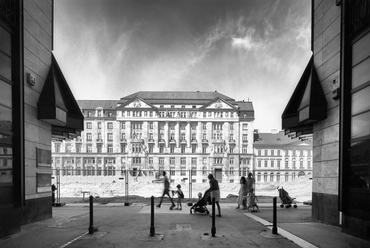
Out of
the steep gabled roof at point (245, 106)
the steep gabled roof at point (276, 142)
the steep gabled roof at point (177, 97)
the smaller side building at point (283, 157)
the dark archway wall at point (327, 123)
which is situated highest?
the steep gabled roof at point (177, 97)

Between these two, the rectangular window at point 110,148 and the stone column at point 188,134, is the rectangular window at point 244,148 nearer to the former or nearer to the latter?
the stone column at point 188,134

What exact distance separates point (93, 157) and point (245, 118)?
4472cm

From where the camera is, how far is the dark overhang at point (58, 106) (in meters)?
10.5

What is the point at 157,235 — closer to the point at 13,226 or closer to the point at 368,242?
the point at 13,226

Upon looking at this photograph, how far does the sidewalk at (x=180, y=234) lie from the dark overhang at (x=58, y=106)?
3.75m

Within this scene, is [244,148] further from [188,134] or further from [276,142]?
[188,134]

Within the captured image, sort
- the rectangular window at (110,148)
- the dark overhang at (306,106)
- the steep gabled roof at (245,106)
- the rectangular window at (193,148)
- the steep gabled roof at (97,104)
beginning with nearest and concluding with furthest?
the dark overhang at (306,106), the rectangular window at (193,148), the rectangular window at (110,148), the steep gabled roof at (245,106), the steep gabled roof at (97,104)

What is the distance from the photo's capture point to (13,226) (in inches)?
318

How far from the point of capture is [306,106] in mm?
10258

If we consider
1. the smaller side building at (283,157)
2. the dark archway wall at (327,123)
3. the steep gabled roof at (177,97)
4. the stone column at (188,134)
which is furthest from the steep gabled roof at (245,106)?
the dark archway wall at (327,123)

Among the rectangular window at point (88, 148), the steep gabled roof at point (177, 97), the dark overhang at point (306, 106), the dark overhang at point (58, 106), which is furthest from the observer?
the steep gabled roof at point (177, 97)

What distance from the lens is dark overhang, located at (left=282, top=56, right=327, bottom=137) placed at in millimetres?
10000

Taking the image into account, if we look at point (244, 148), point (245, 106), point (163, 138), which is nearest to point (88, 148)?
point (163, 138)

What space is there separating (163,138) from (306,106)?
70.7 meters
